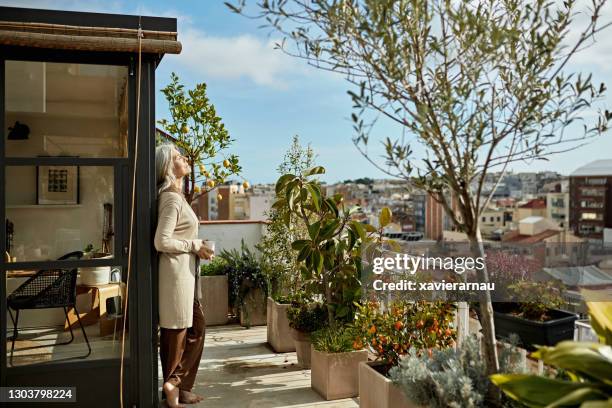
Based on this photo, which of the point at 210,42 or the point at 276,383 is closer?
the point at 276,383

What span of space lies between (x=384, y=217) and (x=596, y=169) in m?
52.0

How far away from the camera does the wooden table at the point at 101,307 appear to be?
3.20m

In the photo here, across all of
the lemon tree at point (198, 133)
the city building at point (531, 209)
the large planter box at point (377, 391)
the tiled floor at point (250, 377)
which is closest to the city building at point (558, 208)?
the city building at point (531, 209)

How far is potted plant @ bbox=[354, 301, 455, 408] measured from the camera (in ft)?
9.53

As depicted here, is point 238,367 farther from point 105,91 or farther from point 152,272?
point 105,91

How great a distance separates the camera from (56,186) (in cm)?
310

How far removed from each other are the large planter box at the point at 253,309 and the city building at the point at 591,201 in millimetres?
52639

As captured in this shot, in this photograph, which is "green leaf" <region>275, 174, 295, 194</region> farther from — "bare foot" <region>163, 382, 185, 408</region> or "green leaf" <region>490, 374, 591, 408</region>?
"green leaf" <region>490, 374, 591, 408</region>

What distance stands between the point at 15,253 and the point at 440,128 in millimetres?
2533

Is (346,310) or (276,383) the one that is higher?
(346,310)

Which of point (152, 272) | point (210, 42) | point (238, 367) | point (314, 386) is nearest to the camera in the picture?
point (152, 272)

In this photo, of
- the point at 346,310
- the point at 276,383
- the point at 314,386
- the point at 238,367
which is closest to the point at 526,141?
the point at 346,310

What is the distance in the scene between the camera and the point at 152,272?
330cm

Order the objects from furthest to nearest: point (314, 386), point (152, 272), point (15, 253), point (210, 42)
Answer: point (210, 42)
point (314, 386)
point (152, 272)
point (15, 253)
